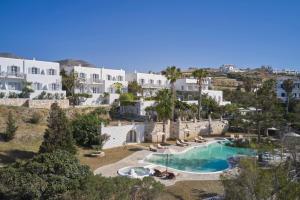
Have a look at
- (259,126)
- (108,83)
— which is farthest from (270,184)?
(108,83)

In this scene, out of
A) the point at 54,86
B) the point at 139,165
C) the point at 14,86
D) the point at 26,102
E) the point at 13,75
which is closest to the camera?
the point at 139,165

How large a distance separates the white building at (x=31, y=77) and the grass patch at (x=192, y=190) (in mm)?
32203

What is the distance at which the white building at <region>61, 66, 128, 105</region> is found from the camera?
57.7m

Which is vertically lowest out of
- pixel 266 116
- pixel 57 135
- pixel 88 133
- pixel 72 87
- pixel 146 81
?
pixel 88 133

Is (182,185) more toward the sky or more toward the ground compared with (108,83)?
more toward the ground

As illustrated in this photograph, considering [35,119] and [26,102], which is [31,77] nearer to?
[26,102]

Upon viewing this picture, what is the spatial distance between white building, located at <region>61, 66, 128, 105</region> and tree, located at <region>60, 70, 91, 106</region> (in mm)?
993

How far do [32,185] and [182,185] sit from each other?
12.2m

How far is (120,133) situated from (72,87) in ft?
68.5

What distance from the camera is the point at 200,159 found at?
34.6m

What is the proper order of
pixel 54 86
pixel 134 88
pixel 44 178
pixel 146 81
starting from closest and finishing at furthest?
pixel 44 178 → pixel 54 86 → pixel 134 88 → pixel 146 81

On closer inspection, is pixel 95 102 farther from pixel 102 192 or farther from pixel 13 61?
pixel 102 192

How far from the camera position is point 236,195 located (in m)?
14.2

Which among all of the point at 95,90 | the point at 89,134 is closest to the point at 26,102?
the point at 89,134
